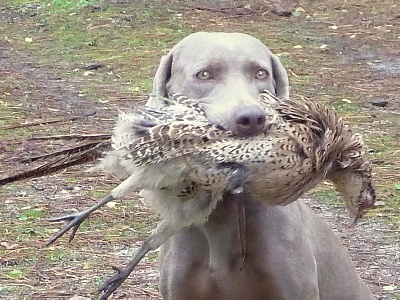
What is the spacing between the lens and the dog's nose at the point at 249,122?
2.96m

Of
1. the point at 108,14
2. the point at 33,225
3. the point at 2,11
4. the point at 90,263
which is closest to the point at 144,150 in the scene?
the point at 90,263

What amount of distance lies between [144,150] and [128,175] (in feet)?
0.70

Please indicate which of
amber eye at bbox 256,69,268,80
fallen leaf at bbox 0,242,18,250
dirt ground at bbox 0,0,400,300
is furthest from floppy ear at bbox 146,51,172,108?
fallen leaf at bbox 0,242,18,250

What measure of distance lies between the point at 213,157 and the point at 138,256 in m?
0.50

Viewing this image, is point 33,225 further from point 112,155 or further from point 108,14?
point 108,14

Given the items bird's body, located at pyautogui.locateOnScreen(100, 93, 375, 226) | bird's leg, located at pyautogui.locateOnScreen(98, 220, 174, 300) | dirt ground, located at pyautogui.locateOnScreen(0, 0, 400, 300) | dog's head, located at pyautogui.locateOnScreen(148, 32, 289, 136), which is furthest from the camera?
dirt ground, located at pyautogui.locateOnScreen(0, 0, 400, 300)

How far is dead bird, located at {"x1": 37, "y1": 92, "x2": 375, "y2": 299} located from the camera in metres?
2.93

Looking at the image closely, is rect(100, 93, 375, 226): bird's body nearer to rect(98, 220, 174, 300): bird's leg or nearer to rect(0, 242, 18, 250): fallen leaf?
rect(98, 220, 174, 300): bird's leg

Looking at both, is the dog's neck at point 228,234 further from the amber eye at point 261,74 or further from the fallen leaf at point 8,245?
the fallen leaf at point 8,245

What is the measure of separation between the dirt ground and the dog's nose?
1165 mm

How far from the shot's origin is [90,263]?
5035 mm

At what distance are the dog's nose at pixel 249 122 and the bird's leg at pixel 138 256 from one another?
0.46 meters

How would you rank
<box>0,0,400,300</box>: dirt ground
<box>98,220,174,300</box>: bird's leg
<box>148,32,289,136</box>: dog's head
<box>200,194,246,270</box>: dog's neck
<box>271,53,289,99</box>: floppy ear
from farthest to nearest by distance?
1. <box>0,0,400,300</box>: dirt ground
2. <box>271,53,289,99</box>: floppy ear
3. <box>200,194,246,270</box>: dog's neck
4. <box>148,32,289,136</box>: dog's head
5. <box>98,220,174,300</box>: bird's leg

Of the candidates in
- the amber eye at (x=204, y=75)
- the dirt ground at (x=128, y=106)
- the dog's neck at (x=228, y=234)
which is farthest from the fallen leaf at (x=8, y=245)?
the amber eye at (x=204, y=75)
